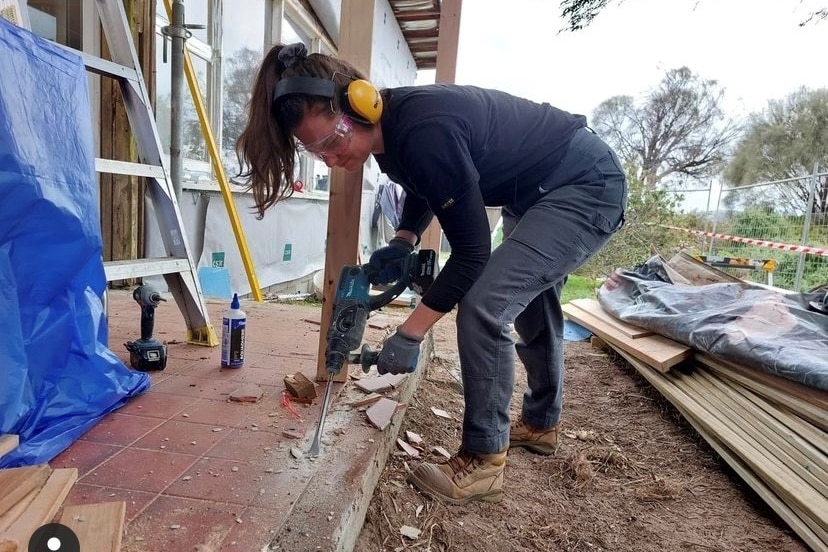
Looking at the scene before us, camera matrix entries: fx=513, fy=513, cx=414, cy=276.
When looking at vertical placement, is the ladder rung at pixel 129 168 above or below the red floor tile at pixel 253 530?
above

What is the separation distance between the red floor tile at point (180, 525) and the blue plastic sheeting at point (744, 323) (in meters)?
2.30

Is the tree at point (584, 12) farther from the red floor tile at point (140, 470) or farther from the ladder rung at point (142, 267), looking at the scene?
the red floor tile at point (140, 470)

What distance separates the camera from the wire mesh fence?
6949 millimetres

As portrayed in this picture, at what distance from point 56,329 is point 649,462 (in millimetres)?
2474

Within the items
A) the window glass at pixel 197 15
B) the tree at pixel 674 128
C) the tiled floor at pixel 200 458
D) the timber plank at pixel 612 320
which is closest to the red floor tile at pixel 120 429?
the tiled floor at pixel 200 458

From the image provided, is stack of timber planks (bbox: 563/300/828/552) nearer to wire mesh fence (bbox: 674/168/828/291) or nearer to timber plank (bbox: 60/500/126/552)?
timber plank (bbox: 60/500/126/552)

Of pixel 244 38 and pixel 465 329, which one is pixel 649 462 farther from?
pixel 244 38

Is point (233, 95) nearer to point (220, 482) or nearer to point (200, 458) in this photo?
point (200, 458)

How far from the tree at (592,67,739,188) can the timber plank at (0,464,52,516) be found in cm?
1817

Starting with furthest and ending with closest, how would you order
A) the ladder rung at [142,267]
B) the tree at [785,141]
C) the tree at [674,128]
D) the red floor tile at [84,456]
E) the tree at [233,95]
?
the tree at [674,128]
the tree at [785,141]
the tree at [233,95]
the ladder rung at [142,267]
the red floor tile at [84,456]

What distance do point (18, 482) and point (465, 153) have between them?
1.38 m

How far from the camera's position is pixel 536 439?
231cm

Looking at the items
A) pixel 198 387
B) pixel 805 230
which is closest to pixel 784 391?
pixel 198 387

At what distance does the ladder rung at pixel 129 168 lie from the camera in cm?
211
